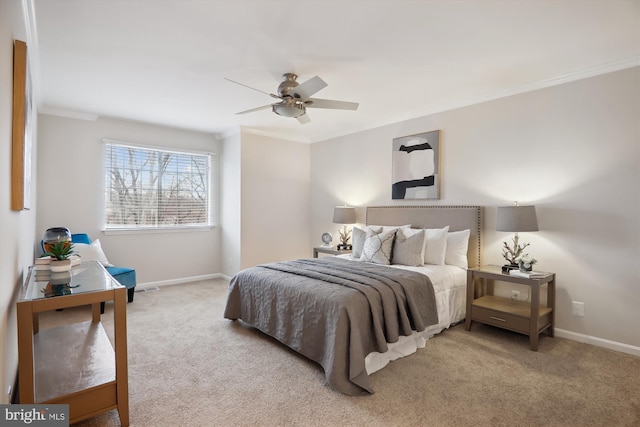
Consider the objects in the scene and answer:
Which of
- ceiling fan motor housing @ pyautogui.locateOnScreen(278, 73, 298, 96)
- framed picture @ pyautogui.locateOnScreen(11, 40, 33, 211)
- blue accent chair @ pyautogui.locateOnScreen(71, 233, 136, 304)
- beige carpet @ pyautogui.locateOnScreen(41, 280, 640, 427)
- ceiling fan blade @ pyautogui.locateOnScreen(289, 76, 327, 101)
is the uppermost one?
ceiling fan motor housing @ pyautogui.locateOnScreen(278, 73, 298, 96)

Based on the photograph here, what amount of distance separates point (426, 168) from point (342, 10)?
2.61 metres

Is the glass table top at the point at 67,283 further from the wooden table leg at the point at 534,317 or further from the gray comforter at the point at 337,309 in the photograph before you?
the wooden table leg at the point at 534,317

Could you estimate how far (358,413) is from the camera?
201 cm

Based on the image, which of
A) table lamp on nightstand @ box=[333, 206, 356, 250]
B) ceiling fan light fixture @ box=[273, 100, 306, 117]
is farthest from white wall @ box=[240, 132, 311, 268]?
ceiling fan light fixture @ box=[273, 100, 306, 117]

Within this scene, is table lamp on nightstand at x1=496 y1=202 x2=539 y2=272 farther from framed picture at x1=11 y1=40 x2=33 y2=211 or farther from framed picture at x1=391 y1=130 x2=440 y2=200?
framed picture at x1=11 y1=40 x2=33 y2=211

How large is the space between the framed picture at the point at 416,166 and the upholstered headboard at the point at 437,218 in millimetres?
202

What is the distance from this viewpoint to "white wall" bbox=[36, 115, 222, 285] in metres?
4.31

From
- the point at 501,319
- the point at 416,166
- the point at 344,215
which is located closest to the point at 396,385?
the point at 501,319

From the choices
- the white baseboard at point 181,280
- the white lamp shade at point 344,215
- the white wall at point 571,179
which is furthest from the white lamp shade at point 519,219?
the white baseboard at point 181,280

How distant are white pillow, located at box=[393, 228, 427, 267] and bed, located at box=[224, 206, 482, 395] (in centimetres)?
1

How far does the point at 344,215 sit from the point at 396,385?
3.03m

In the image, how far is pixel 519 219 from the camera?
10.1 feet

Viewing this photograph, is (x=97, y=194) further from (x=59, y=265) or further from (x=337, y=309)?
(x=337, y=309)

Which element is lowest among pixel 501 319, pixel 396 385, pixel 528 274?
pixel 396 385
